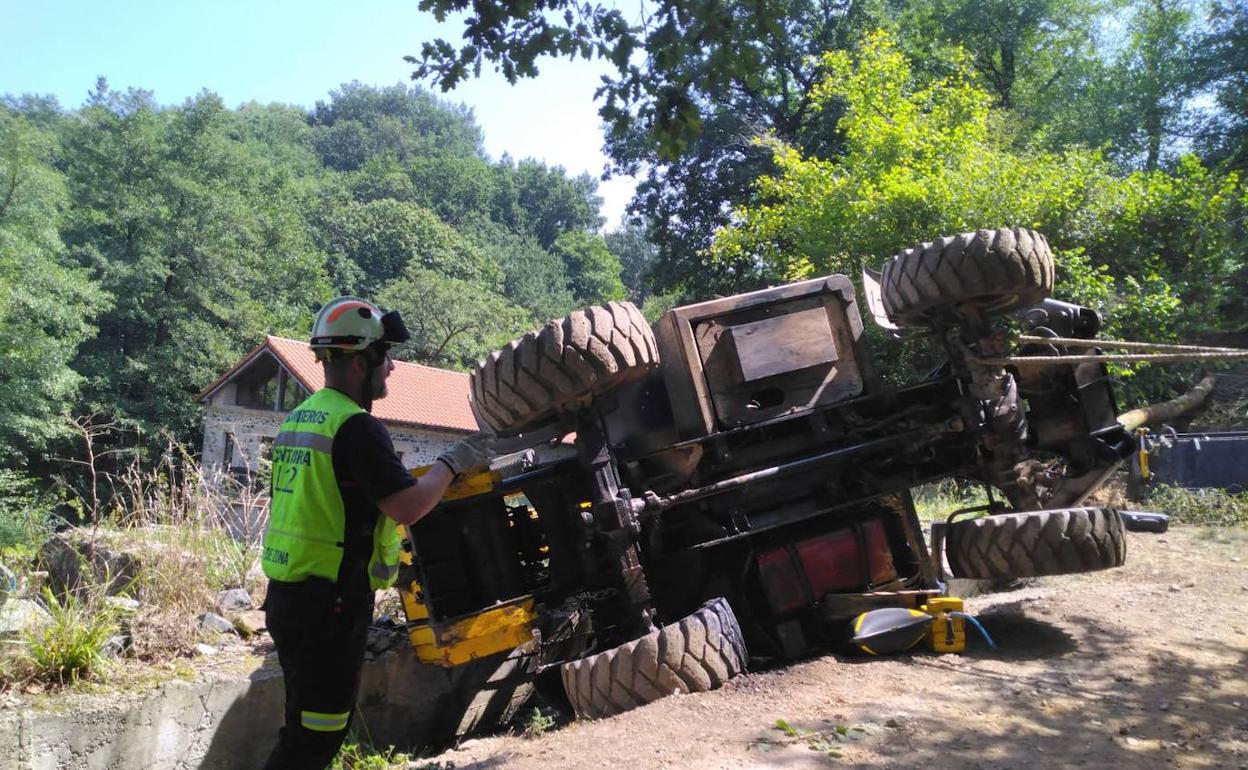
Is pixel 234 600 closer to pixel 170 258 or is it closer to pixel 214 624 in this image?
pixel 214 624

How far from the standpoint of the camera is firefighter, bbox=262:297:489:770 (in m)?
3.33

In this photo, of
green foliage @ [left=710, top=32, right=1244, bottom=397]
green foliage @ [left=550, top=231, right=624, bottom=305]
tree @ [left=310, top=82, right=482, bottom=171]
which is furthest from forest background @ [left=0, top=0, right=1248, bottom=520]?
tree @ [left=310, top=82, right=482, bottom=171]

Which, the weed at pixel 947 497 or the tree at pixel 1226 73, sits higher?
the tree at pixel 1226 73

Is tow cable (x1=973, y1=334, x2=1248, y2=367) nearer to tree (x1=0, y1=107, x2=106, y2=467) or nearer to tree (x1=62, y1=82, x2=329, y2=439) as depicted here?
tree (x1=0, y1=107, x2=106, y2=467)

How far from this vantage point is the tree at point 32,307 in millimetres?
28562

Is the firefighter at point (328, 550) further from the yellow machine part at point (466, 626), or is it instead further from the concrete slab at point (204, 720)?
the concrete slab at point (204, 720)

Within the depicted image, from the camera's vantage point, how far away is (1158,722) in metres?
4.02

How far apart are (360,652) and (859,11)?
35.7m

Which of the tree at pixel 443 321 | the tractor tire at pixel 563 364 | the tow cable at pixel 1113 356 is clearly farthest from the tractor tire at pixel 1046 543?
the tree at pixel 443 321

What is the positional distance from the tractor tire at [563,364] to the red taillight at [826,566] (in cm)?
137

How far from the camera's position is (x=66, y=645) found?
495 cm

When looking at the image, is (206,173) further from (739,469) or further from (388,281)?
(739,469)

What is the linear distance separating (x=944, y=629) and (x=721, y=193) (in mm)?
29383

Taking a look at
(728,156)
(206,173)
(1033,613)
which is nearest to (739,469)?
(1033,613)
